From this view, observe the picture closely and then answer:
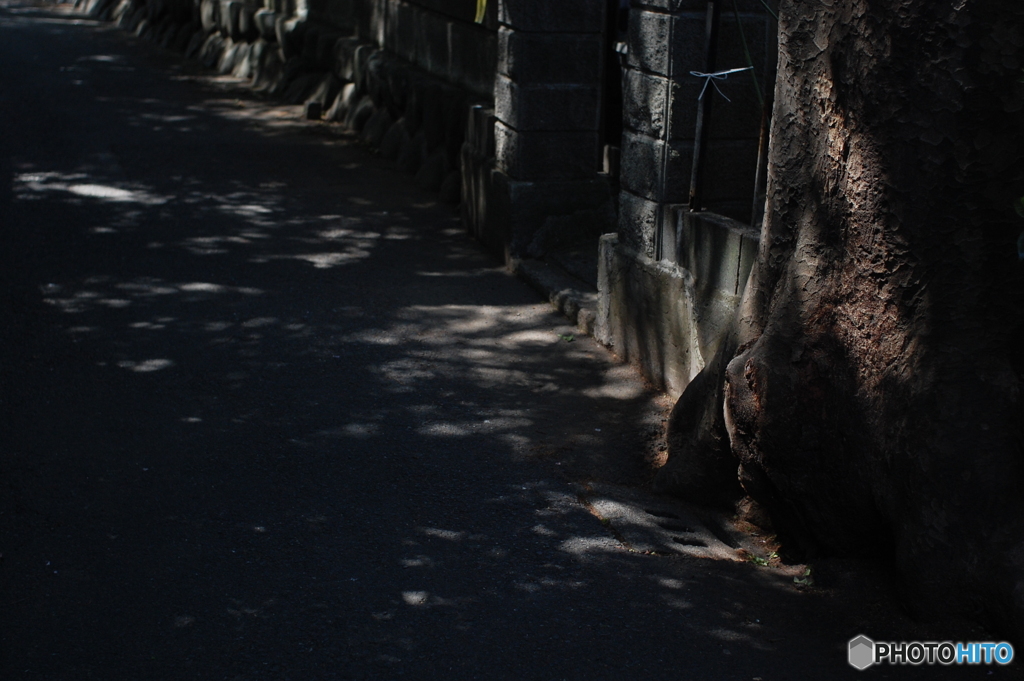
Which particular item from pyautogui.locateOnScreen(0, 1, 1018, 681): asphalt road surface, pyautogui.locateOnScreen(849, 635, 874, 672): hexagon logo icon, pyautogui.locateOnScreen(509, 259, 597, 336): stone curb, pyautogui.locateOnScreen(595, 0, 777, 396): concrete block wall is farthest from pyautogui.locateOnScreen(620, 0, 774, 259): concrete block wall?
pyautogui.locateOnScreen(849, 635, 874, 672): hexagon logo icon

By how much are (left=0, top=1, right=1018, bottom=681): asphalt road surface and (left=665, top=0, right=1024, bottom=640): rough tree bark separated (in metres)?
0.39

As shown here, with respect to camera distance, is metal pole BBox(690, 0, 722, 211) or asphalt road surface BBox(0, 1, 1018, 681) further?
metal pole BBox(690, 0, 722, 211)

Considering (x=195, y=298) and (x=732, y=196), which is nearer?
(x=732, y=196)

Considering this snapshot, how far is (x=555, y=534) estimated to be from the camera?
488 centimetres

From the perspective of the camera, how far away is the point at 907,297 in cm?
408

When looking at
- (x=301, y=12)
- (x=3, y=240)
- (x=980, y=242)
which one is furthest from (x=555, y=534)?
(x=301, y=12)

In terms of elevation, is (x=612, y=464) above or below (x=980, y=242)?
below

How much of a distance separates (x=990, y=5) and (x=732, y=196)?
278cm

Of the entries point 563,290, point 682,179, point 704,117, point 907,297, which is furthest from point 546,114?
point 907,297

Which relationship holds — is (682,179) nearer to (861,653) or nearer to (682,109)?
(682,109)

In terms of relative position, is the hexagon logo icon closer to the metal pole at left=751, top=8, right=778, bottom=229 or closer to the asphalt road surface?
the asphalt road surface

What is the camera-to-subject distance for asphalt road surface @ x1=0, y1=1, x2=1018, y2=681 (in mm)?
4055

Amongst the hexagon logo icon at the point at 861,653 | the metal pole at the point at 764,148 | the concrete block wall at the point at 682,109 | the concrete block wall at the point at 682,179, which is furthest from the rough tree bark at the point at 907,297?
the concrete block wall at the point at 682,109

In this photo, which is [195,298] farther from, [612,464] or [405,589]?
[405,589]
